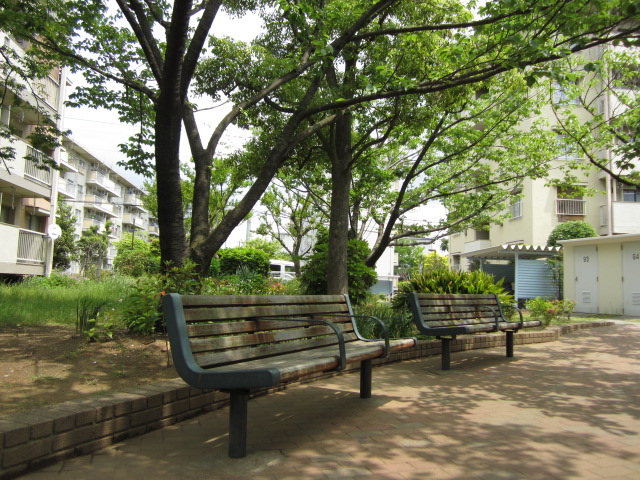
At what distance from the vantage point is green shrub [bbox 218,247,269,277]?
21.6 m

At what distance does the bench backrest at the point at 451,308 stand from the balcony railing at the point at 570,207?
2247 cm

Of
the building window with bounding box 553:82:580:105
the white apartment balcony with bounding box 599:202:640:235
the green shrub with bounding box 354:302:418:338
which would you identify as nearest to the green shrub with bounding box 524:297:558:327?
the green shrub with bounding box 354:302:418:338

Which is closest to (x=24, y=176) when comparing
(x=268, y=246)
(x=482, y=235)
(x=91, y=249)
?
(x=268, y=246)

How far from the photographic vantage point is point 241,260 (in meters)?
21.9

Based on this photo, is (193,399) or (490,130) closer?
(193,399)

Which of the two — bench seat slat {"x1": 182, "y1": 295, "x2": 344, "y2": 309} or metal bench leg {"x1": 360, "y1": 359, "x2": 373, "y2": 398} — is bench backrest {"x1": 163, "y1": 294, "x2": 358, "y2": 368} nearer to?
bench seat slat {"x1": 182, "y1": 295, "x2": 344, "y2": 309}

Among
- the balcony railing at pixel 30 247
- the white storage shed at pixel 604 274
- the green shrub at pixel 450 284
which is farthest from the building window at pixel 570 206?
the balcony railing at pixel 30 247

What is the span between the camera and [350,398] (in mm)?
4859

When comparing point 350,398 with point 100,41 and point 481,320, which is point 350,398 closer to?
point 481,320

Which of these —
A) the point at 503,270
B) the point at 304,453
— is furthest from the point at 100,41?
the point at 503,270

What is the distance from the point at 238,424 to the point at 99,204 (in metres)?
62.2

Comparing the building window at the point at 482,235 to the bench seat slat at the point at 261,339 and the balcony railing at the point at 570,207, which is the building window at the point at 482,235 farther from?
the bench seat slat at the point at 261,339

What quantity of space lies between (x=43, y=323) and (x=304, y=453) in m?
5.35

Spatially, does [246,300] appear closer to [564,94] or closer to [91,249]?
[564,94]
